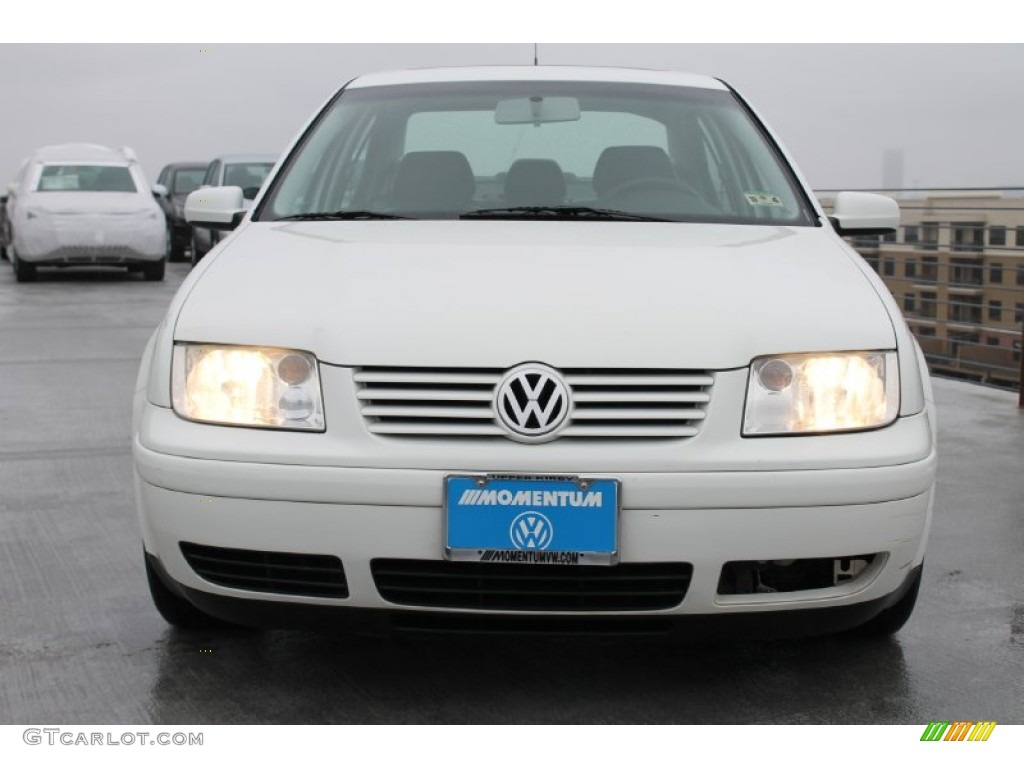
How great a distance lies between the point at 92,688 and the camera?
307cm

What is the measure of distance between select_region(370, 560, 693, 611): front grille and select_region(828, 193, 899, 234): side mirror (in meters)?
1.80

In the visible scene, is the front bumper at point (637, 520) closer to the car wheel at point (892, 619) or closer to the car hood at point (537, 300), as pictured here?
the car hood at point (537, 300)

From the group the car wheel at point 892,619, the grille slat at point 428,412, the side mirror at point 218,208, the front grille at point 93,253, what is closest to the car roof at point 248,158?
the front grille at point 93,253

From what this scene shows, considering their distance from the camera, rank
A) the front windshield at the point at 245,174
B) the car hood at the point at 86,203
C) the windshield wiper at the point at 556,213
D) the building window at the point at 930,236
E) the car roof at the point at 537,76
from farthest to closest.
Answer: the front windshield at the point at 245,174 → the car hood at the point at 86,203 → the building window at the point at 930,236 → the car roof at the point at 537,76 → the windshield wiper at the point at 556,213

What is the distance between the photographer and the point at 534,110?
4215 mm

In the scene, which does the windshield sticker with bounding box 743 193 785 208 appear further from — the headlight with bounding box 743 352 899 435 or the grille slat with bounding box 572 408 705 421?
the grille slat with bounding box 572 408 705 421

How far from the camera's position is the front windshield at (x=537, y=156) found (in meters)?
3.90

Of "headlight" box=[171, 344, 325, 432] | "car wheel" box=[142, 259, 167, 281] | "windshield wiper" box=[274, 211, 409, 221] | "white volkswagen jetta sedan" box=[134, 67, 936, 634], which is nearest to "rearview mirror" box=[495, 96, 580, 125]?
"windshield wiper" box=[274, 211, 409, 221]

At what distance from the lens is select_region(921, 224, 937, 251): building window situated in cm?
1057

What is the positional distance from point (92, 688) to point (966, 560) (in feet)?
8.27

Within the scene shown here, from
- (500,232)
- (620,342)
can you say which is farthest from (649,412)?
(500,232)

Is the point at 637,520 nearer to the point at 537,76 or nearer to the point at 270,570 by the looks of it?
the point at 270,570

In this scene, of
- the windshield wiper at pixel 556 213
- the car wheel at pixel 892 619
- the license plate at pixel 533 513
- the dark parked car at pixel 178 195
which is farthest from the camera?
the dark parked car at pixel 178 195

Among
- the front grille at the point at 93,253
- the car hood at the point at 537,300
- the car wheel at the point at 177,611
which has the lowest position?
the front grille at the point at 93,253
